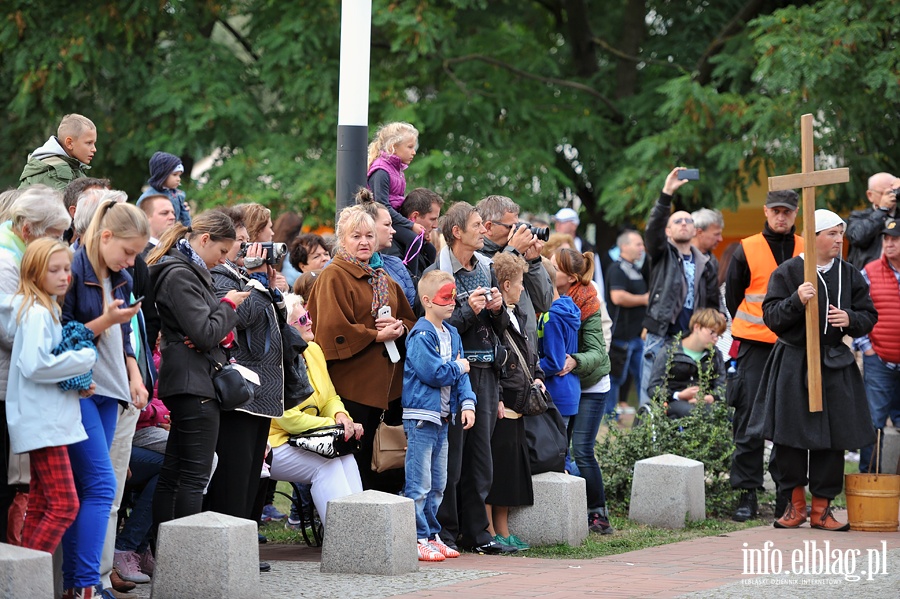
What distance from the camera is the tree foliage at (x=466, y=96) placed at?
14336 millimetres

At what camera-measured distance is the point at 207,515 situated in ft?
20.7

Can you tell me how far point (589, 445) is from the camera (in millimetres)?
9320

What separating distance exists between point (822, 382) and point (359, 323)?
347 cm

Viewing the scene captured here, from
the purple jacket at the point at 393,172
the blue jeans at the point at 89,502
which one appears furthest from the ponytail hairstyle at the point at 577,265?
the blue jeans at the point at 89,502

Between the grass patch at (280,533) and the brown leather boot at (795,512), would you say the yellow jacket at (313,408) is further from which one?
the brown leather boot at (795,512)

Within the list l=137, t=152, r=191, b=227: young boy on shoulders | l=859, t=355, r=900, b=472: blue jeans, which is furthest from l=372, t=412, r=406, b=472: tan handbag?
l=859, t=355, r=900, b=472: blue jeans

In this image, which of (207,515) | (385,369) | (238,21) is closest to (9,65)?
(238,21)

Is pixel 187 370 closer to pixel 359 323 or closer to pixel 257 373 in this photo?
pixel 257 373

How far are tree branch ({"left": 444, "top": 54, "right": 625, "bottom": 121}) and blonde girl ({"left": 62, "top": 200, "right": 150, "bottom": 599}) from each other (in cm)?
1068

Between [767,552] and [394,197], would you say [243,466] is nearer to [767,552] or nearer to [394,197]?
[394,197]

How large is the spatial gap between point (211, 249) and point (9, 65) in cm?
1003

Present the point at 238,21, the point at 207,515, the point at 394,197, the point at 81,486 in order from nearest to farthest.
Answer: the point at 81,486 < the point at 207,515 < the point at 394,197 < the point at 238,21

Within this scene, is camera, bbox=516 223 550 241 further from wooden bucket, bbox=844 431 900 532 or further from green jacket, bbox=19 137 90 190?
green jacket, bbox=19 137 90 190

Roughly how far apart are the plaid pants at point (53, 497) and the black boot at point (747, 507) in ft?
18.7
